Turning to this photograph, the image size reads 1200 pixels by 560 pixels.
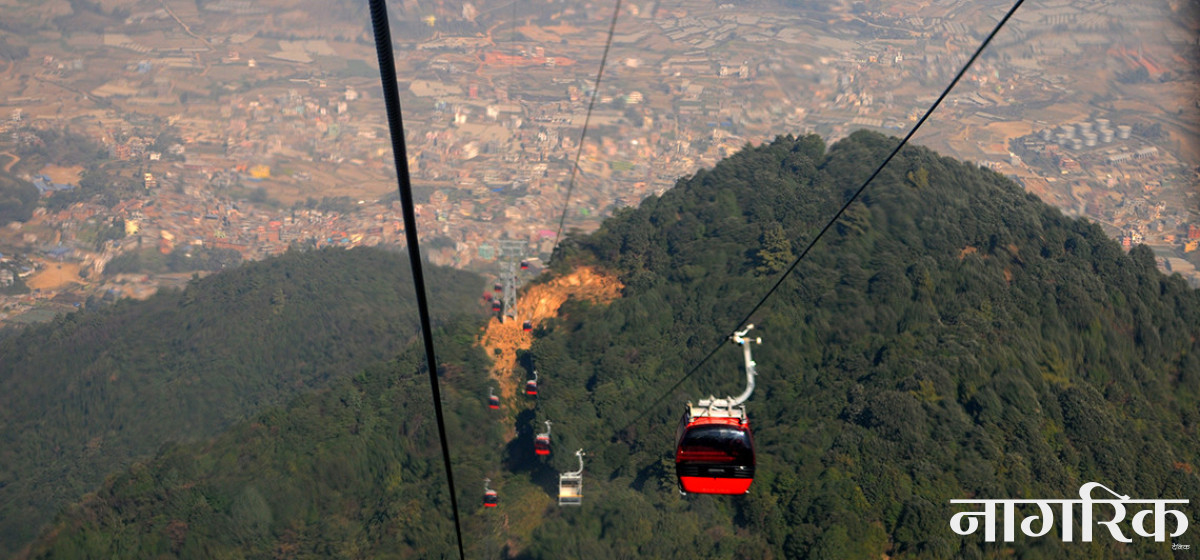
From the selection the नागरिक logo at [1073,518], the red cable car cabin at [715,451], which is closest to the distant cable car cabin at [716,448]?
the red cable car cabin at [715,451]

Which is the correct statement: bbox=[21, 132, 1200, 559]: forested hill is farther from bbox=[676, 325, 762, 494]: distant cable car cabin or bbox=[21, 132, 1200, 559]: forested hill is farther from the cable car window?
the cable car window

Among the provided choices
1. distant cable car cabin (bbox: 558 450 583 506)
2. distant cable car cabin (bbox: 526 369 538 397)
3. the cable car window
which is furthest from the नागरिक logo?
distant cable car cabin (bbox: 526 369 538 397)

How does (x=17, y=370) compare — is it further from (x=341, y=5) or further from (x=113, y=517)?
(x=341, y=5)

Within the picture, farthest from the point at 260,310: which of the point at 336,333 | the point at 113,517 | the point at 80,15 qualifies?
the point at 80,15

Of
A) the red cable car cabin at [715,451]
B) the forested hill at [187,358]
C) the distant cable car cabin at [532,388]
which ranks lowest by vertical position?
the forested hill at [187,358]

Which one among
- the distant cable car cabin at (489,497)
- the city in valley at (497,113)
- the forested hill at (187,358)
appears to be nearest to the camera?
the distant cable car cabin at (489,497)

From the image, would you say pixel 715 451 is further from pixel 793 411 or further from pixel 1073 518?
pixel 793 411

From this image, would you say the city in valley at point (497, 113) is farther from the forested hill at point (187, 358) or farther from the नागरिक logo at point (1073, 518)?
the नागरिक logo at point (1073, 518)
